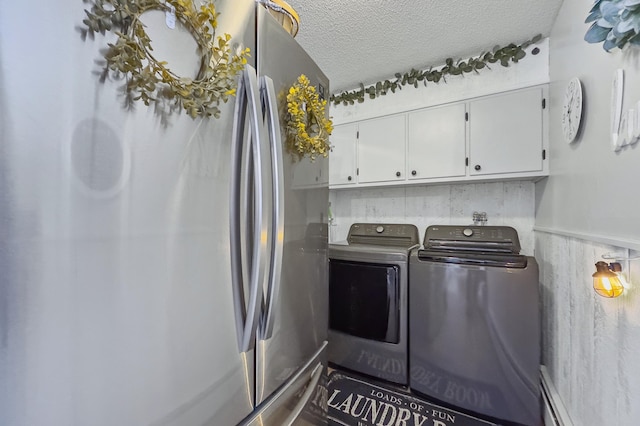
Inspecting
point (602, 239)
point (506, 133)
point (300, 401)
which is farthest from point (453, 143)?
point (300, 401)

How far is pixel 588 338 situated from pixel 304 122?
153cm

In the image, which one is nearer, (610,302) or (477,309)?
(610,302)

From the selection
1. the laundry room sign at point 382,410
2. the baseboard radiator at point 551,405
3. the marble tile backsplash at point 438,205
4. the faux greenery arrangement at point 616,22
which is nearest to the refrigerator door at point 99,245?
the faux greenery arrangement at point 616,22

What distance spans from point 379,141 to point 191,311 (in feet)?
7.40

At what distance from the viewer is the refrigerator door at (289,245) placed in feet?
2.25

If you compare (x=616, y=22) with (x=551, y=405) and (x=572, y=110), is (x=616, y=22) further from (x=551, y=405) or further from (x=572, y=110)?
(x=551, y=405)

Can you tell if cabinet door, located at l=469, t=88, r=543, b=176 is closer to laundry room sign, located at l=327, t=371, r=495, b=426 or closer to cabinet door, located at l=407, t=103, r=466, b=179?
cabinet door, located at l=407, t=103, r=466, b=179

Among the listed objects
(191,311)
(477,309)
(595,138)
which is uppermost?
(595,138)

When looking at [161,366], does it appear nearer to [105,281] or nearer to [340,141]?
[105,281]

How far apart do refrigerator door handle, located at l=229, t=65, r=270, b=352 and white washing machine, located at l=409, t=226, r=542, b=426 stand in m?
1.49

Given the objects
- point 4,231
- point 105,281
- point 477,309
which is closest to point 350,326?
point 477,309

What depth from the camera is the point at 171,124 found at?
544mm

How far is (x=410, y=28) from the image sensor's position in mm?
1759

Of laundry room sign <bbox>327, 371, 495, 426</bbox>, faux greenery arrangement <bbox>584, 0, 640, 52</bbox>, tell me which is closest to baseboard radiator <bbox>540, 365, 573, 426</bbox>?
laundry room sign <bbox>327, 371, 495, 426</bbox>
